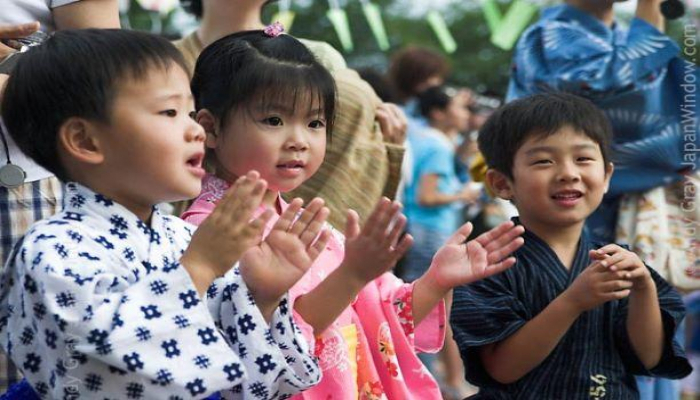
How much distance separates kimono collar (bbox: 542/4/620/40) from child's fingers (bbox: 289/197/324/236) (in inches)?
74.6

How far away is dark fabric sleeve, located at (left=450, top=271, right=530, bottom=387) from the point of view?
2625 millimetres

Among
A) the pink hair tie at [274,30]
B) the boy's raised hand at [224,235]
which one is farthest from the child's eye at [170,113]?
the pink hair tie at [274,30]

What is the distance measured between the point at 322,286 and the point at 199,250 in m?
0.42

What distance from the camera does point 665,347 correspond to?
2711 millimetres

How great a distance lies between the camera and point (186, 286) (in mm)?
1853

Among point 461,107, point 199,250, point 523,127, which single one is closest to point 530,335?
point 523,127

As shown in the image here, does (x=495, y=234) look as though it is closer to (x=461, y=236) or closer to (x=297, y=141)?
(x=461, y=236)

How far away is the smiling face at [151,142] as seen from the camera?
201 cm

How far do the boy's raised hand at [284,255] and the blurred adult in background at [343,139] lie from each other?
917 millimetres

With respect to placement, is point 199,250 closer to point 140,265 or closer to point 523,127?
point 140,265

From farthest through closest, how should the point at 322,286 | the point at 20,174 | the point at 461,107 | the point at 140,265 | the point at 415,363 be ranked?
the point at 461,107, the point at 415,363, the point at 20,174, the point at 322,286, the point at 140,265

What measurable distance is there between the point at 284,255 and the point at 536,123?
980 millimetres

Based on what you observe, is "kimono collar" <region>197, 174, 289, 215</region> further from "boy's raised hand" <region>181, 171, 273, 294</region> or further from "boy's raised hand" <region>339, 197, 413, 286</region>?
"boy's raised hand" <region>181, 171, 273, 294</region>

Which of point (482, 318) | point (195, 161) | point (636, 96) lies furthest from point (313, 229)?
point (636, 96)
